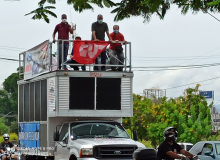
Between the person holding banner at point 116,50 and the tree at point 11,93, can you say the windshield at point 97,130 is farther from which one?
the tree at point 11,93

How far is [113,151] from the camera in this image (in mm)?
14633

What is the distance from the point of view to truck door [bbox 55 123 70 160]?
1526 cm

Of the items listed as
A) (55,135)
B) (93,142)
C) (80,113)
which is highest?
(80,113)

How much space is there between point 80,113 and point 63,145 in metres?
1.33

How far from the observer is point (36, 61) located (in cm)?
1858

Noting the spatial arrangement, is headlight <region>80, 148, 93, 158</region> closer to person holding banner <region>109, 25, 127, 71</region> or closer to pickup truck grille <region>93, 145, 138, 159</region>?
pickup truck grille <region>93, 145, 138, 159</region>

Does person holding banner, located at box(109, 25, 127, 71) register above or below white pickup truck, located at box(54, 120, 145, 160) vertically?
above

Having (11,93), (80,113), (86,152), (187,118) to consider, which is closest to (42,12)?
(86,152)

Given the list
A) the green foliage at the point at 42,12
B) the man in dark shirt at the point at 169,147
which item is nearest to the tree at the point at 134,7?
the green foliage at the point at 42,12

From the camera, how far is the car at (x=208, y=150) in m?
17.5

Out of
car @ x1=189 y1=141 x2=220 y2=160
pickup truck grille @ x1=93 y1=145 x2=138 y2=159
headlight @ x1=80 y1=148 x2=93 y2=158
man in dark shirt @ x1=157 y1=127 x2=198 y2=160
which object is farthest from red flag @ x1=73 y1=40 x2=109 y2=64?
man in dark shirt @ x1=157 y1=127 x2=198 y2=160

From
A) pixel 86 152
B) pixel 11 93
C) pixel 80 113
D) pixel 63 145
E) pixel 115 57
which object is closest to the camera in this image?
pixel 86 152

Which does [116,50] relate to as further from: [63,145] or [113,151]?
[113,151]

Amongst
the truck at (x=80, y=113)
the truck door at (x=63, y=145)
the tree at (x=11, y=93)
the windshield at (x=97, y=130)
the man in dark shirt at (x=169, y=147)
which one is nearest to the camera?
the man in dark shirt at (x=169, y=147)
